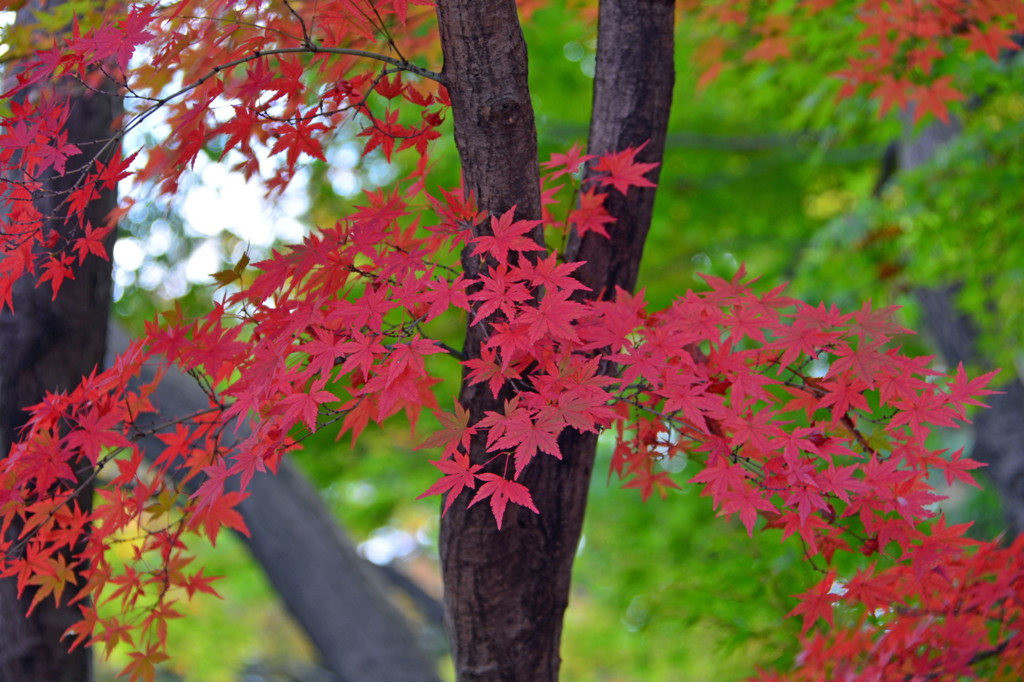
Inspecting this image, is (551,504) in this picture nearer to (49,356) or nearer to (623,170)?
(623,170)

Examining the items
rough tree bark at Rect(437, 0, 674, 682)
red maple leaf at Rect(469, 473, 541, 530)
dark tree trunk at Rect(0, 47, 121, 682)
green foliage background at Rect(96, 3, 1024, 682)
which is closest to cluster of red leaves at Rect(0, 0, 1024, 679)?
red maple leaf at Rect(469, 473, 541, 530)

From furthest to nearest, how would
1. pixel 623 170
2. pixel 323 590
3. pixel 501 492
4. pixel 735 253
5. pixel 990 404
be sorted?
pixel 735 253 → pixel 990 404 → pixel 323 590 → pixel 623 170 → pixel 501 492

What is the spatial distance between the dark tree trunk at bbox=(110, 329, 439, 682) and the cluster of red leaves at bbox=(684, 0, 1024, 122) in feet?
8.34

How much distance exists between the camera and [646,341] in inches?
64.0

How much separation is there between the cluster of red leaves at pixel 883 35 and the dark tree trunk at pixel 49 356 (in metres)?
2.10

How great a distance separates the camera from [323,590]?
12.1 ft

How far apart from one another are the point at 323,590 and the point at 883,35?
311 cm

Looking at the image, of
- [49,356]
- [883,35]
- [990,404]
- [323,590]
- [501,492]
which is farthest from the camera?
[990,404]

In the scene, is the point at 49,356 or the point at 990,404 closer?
the point at 49,356

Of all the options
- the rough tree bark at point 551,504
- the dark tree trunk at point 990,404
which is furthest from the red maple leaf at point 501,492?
the dark tree trunk at point 990,404

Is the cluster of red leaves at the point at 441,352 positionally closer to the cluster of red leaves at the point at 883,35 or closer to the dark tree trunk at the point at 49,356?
the dark tree trunk at the point at 49,356

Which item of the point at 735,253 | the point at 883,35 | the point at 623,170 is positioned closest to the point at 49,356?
the point at 623,170

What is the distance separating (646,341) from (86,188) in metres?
1.14

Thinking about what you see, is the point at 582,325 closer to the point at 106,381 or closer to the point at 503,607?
the point at 503,607
